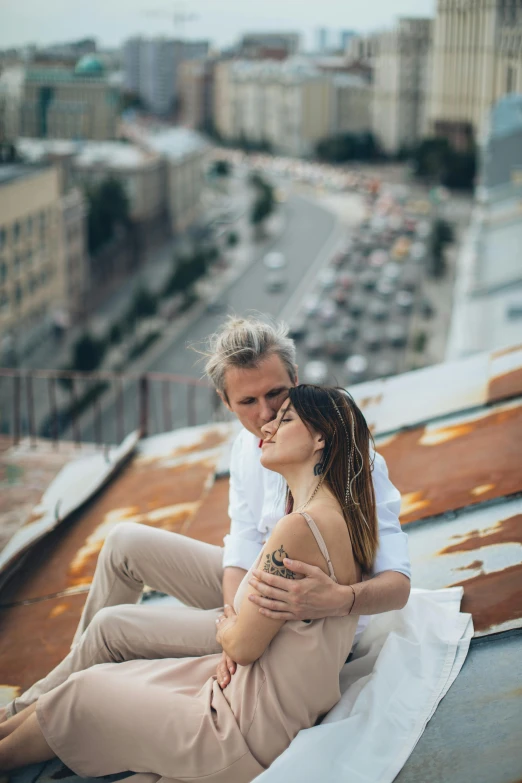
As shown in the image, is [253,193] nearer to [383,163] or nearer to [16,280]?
[383,163]

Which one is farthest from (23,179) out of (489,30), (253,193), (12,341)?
(489,30)

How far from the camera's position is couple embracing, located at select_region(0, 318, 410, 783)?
126 cm

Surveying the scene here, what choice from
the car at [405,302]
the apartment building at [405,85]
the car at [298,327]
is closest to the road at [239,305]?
the car at [298,327]

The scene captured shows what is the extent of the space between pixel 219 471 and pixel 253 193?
3613 centimetres

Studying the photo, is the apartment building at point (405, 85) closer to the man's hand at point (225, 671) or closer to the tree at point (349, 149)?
the tree at point (349, 149)

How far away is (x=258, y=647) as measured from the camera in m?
1.27

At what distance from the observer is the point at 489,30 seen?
35438 mm

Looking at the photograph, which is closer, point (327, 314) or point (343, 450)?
point (343, 450)

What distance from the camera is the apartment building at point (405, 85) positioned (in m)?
44.0

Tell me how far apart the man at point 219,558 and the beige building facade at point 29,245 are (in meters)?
15.1

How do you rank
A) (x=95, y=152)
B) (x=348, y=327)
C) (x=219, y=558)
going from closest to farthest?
1. (x=219, y=558)
2. (x=348, y=327)
3. (x=95, y=152)

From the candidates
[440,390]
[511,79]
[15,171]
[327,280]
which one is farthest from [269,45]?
[440,390]

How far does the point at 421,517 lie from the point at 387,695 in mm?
677

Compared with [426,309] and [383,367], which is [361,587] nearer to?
[383,367]
